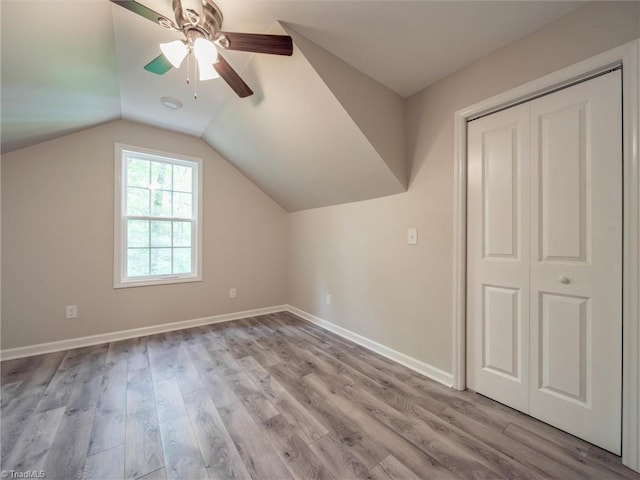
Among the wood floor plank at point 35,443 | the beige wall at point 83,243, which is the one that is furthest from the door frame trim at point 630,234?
the beige wall at point 83,243

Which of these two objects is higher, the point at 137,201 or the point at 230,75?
the point at 230,75

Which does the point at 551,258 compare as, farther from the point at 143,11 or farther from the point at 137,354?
the point at 137,354

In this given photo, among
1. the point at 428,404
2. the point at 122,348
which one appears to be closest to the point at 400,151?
the point at 428,404

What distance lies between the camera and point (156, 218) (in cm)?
316

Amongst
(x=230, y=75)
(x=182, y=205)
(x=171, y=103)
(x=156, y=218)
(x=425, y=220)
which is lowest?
(x=425, y=220)

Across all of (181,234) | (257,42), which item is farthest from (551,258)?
(181,234)

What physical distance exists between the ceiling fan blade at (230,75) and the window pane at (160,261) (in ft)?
7.75

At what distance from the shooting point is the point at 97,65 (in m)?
1.85

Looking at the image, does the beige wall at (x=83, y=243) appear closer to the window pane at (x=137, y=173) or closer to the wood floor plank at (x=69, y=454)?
the window pane at (x=137, y=173)

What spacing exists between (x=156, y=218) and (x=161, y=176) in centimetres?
55

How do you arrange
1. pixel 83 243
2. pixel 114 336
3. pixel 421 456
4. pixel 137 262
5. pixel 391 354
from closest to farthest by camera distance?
pixel 421 456 → pixel 391 354 → pixel 83 243 → pixel 114 336 → pixel 137 262

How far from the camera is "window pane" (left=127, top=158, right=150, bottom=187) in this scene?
301 cm

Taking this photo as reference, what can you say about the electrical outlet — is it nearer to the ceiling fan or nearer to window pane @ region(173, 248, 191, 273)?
window pane @ region(173, 248, 191, 273)

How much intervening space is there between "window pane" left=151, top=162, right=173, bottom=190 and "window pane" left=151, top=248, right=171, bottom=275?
0.82 metres
